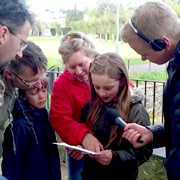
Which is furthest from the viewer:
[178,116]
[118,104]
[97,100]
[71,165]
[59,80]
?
[71,165]

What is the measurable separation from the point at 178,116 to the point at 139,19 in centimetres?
59

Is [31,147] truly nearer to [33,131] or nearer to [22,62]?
[33,131]

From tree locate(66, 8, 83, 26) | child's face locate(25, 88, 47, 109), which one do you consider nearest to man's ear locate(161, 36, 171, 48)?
child's face locate(25, 88, 47, 109)

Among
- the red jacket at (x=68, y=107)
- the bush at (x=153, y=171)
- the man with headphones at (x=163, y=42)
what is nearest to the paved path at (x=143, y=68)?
the bush at (x=153, y=171)

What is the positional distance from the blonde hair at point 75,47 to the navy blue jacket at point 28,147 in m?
0.51

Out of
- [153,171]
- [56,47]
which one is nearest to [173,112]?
[56,47]

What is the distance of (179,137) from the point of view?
1.21 meters

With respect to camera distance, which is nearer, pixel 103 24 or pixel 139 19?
pixel 139 19

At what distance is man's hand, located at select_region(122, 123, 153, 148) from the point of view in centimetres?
154

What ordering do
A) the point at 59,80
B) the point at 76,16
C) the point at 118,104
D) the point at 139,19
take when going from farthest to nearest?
the point at 76,16
the point at 59,80
the point at 118,104
the point at 139,19

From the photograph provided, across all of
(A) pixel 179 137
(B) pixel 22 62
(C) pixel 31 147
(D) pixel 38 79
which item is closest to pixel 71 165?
(C) pixel 31 147

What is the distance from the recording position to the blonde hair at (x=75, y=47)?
6.70 feet

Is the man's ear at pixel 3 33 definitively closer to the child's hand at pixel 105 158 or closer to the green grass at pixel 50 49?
the green grass at pixel 50 49

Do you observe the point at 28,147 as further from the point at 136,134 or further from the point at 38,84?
the point at 136,134
